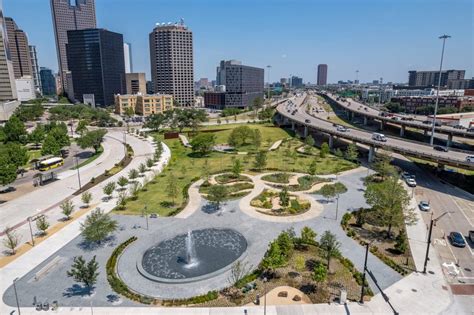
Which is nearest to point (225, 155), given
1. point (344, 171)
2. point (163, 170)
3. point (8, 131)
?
point (163, 170)

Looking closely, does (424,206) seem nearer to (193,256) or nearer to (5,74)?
(193,256)

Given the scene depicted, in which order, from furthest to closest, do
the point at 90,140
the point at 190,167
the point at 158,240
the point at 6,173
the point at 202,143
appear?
the point at 90,140
the point at 202,143
the point at 190,167
the point at 6,173
the point at 158,240

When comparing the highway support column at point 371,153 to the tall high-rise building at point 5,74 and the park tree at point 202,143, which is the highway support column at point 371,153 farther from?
the tall high-rise building at point 5,74

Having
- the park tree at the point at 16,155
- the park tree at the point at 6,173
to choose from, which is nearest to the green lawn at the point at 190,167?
the park tree at the point at 6,173

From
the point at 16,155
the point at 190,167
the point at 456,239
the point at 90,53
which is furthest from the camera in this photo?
the point at 90,53

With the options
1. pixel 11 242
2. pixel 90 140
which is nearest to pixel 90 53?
pixel 90 140

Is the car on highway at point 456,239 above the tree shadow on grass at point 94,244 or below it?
above
